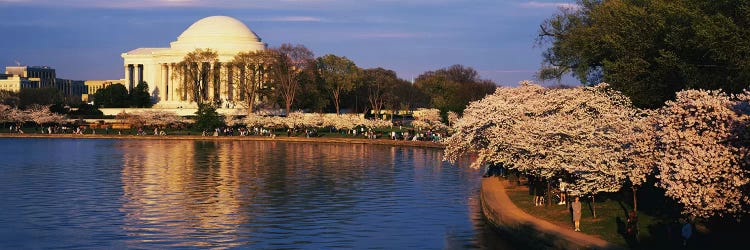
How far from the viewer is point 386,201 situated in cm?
4028

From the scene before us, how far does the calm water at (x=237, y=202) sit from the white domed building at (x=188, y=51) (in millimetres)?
Result: 69787

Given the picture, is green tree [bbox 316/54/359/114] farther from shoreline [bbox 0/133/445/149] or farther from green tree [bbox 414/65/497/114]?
shoreline [bbox 0/133/445/149]

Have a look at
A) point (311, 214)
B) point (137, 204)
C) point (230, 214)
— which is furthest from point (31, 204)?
point (311, 214)

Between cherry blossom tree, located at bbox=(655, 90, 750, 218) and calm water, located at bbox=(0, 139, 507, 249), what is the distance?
626cm

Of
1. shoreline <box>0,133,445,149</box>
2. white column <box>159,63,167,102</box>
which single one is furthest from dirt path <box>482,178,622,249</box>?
white column <box>159,63,167,102</box>

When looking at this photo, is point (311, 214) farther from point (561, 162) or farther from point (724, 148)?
point (724, 148)

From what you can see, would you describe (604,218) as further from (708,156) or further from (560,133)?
(708,156)

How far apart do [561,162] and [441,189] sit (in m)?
13.6

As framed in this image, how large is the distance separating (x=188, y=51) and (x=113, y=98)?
1162cm

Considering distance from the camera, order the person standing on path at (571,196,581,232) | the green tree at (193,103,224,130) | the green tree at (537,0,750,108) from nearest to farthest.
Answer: the person standing on path at (571,196,581,232) < the green tree at (537,0,750,108) < the green tree at (193,103,224,130)

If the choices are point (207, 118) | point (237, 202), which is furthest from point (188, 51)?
point (237, 202)

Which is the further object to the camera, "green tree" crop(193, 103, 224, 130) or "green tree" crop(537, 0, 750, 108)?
"green tree" crop(193, 103, 224, 130)

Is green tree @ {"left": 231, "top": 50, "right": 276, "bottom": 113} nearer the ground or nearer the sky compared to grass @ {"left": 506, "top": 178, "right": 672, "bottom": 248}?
nearer the sky

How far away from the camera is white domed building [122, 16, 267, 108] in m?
138
